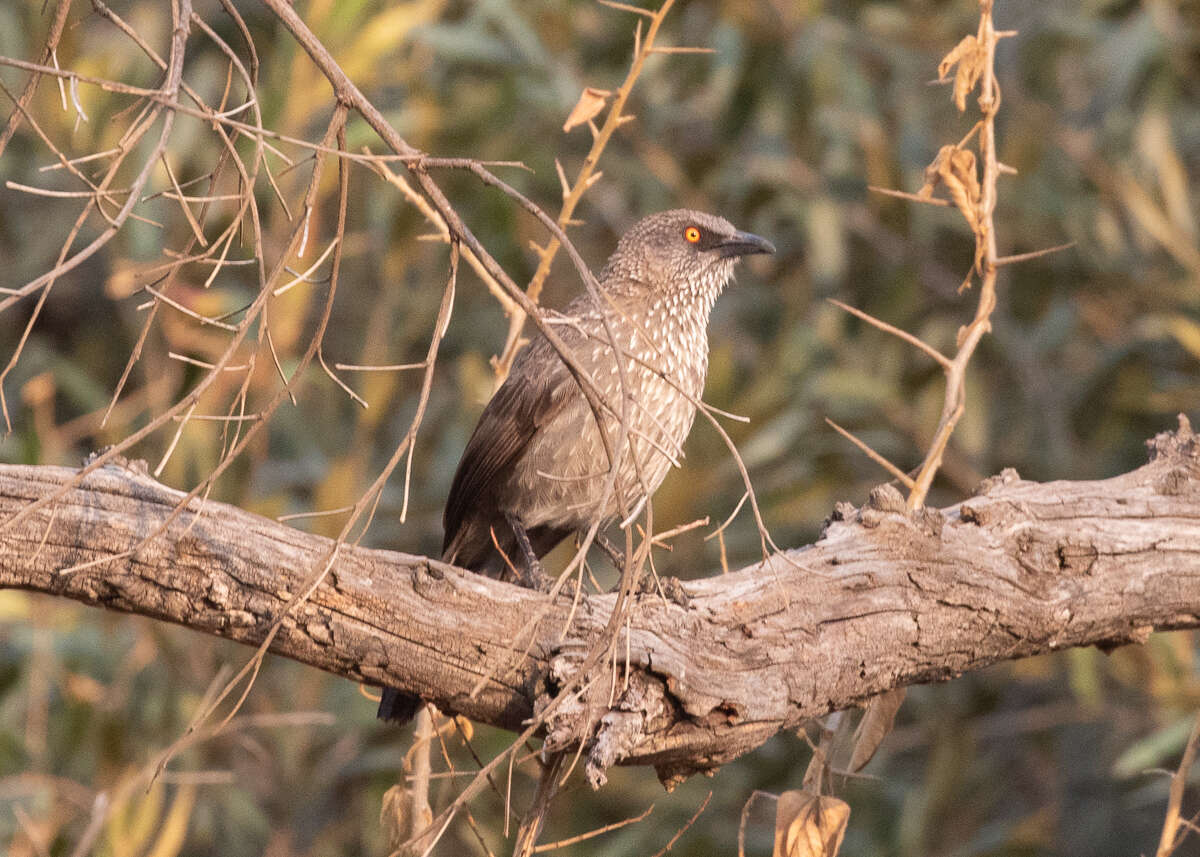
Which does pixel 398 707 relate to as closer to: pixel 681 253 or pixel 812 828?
pixel 812 828

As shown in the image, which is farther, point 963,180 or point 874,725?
point 963,180

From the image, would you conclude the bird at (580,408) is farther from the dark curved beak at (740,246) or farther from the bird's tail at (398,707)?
the bird's tail at (398,707)

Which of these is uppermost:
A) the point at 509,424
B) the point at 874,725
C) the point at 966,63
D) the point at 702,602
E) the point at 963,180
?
the point at 966,63

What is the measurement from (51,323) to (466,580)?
711 centimetres

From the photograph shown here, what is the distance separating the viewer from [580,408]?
425 centimetres

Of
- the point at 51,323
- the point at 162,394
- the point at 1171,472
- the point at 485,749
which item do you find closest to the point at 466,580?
the point at 1171,472

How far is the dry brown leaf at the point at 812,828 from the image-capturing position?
2.93 m

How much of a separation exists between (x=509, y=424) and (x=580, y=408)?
25 centimetres

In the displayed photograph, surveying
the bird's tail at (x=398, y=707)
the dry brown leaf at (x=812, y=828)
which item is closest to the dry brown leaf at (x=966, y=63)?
the dry brown leaf at (x=812, y=828)

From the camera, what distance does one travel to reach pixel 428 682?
2.86 m

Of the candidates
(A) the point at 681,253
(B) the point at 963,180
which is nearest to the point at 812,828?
(B) the point at 963,180

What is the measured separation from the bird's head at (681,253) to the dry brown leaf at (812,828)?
218 centimetres

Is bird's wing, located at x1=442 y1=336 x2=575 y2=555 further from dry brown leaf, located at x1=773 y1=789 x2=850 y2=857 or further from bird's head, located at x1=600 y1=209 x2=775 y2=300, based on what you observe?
dry brown leaf, located at x1=773 y1=789 x2=850 y2=857

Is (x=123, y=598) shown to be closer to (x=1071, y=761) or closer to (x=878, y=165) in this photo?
(x=878, y=165)
